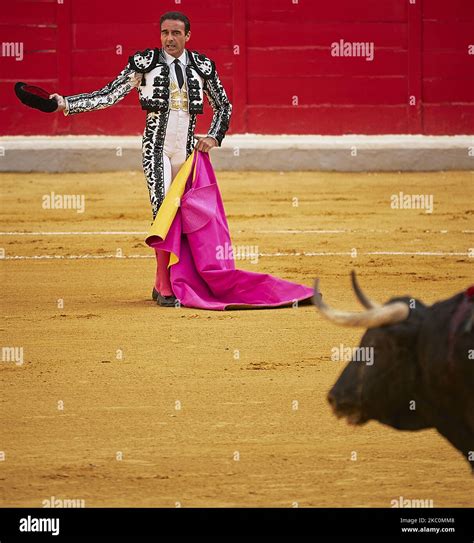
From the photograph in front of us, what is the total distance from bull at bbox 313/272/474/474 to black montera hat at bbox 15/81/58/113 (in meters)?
3.67

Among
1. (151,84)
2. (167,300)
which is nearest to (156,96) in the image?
(151,84)

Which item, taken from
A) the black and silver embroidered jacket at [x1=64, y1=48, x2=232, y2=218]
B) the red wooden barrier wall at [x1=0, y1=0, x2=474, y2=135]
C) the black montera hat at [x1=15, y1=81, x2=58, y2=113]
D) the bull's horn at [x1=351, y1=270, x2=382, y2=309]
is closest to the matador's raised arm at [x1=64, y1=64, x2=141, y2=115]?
the black and silver embroidered jacket at [x1=64, y1=48, x2=232, y2=218]

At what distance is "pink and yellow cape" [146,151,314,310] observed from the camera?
299 inches

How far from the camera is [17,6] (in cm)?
1431

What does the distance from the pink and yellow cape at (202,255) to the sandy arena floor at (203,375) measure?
180mm

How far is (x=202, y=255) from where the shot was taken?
25.0 ft

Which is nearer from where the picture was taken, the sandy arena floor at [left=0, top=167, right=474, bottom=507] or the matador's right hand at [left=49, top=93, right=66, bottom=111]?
the sandy arena floor at [left=0, top=167, right=474, bottom=507]

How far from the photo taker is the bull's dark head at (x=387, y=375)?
3.62m

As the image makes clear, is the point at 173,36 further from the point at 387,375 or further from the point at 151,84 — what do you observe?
the point at 387,375

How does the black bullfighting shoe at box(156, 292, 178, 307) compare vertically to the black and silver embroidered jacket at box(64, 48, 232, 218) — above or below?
below

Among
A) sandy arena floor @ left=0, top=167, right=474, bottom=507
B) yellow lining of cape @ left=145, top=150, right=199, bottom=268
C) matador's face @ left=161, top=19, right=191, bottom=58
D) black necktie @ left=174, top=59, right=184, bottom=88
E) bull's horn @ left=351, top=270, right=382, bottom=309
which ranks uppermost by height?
matador's face @ left=161, top=19, right=191, bottom=58

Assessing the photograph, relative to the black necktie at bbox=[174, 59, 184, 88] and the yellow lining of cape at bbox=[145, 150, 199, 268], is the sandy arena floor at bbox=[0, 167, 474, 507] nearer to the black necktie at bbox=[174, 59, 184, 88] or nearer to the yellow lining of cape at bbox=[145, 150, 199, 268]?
the yellow lining of cape at bbox=[145, 150, 199, 268]

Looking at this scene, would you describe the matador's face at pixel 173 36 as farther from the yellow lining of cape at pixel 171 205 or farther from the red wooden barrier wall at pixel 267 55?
the red wooden barrier wall at pixel 267 55

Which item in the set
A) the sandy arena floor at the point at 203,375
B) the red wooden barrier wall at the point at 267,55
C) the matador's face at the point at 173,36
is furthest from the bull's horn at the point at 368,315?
the red wooden barrier wall at the point at 267,55
